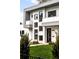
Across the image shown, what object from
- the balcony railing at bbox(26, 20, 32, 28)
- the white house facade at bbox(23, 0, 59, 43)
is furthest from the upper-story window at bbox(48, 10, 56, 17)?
the balcony railing at bbox(26, 20, 32, 28)

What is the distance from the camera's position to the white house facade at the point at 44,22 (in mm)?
2342

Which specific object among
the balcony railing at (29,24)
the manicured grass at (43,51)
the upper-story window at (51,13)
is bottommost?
the manicured grass at (43,51)

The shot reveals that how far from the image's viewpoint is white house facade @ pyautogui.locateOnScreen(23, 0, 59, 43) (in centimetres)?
234

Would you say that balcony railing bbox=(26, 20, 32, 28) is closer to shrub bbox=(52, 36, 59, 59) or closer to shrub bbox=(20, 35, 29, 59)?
shrub bbox=(20, 35, 29, 59)

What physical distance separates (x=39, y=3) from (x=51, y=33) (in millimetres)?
477

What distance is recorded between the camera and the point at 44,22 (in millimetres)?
2363

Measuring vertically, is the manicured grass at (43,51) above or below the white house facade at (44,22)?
below

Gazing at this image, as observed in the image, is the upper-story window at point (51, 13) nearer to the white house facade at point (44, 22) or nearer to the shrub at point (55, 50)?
the white house facade at point (44, 22)

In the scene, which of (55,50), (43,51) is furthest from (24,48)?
(55,50)

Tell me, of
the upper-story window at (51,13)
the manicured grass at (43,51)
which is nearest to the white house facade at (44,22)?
the upper-story window at (51,13)

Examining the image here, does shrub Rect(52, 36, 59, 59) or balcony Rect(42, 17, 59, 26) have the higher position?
balcony Rect(42, 17, 59, 26)

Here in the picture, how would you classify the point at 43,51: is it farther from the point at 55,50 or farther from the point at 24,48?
the point at 24,48
